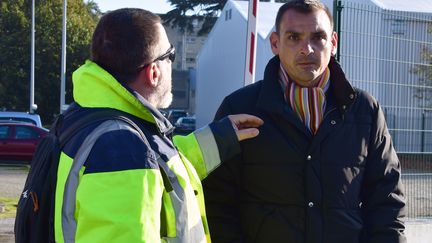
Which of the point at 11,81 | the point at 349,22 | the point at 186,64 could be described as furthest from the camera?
the point at 186,64

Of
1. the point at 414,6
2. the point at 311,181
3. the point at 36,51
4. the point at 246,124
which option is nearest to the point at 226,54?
the point at 36,51

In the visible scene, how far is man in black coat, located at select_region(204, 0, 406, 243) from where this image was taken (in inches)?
117

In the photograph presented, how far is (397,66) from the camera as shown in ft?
21.0

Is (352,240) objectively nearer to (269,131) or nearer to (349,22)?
(269,131)

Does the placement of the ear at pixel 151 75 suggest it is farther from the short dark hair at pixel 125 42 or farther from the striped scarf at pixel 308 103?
the striped scarf at pixel 308 103

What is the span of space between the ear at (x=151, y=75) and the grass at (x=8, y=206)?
923 cm

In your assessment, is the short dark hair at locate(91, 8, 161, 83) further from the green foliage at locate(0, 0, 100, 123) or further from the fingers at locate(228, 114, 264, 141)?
the green foliage at locate(0, 0, 100, 123)

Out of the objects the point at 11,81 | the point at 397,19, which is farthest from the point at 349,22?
the point at 11,81

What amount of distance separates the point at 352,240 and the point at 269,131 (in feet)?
2.02

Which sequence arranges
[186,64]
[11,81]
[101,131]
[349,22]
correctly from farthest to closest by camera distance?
[186,64] → [11,81] → [349,22] → [101,131]

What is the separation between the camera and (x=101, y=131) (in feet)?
6.88

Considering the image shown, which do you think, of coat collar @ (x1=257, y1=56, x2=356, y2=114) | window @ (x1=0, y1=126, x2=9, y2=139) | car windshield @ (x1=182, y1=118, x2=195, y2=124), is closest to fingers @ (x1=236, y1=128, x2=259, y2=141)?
coat collar @ (x1=257, y1=56, x2=356, y2=114)

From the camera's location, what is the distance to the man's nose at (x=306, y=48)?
3.05 m

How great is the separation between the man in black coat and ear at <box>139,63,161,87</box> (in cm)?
80
